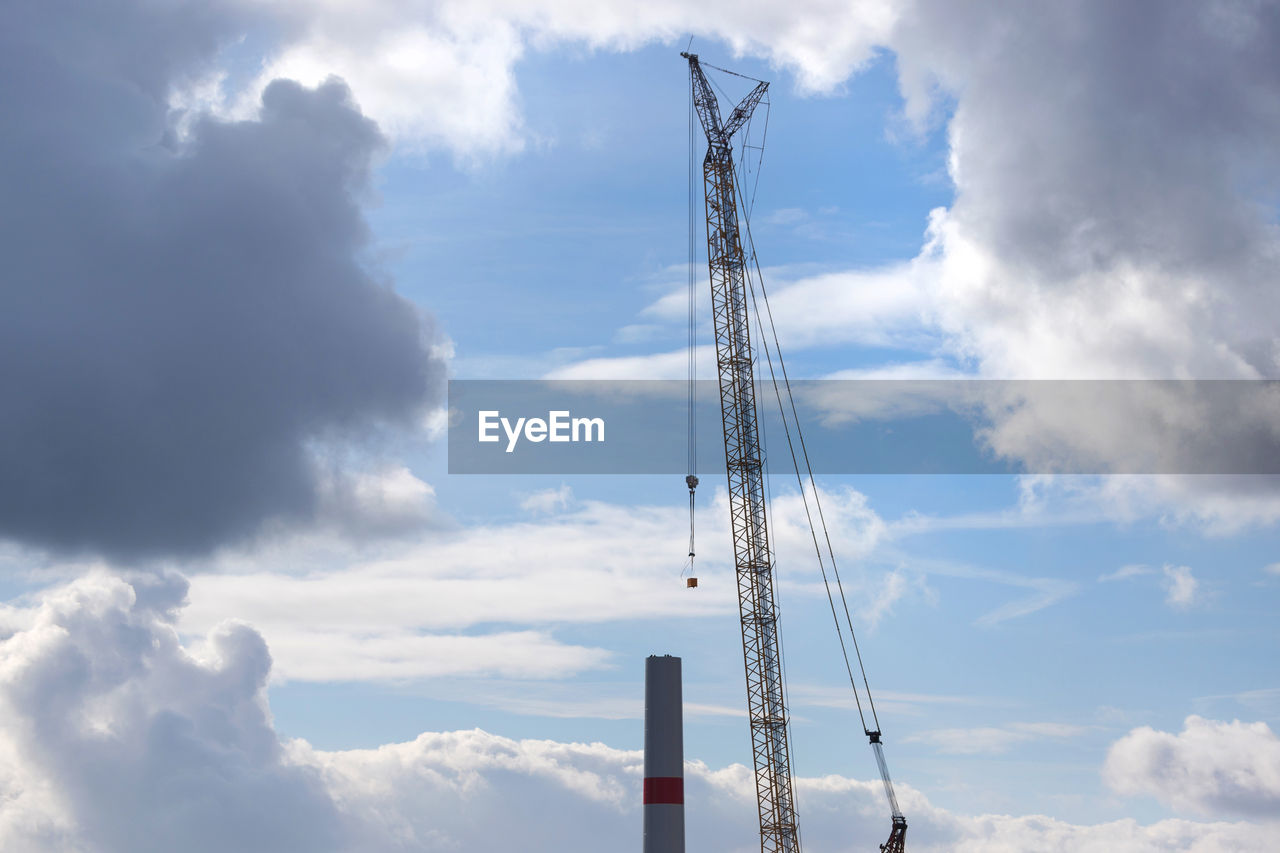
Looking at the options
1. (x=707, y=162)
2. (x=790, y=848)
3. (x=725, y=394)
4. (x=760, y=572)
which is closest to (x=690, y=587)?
(x=760, y=572)

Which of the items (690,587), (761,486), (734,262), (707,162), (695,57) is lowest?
(690,587)

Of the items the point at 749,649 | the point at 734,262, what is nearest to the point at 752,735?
the point at 749,649

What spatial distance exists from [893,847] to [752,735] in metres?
19.5

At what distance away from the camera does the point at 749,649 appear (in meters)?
142

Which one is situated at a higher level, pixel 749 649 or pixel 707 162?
pixel 707 162

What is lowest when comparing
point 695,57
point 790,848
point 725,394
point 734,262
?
point 790,848

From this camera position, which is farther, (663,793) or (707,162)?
(707,162)

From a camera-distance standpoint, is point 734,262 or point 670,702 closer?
point 670,702

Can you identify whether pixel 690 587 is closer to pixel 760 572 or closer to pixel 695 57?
pixel 760 572

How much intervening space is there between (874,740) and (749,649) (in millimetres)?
17262

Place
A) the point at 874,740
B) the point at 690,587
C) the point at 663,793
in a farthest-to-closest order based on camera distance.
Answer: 1. the point at 874,740
2. the point at 690,587
3. the point at 663,793

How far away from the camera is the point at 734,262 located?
14575 cm

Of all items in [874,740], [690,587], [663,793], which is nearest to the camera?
[663,793]

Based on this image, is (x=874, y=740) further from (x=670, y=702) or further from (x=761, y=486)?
(x=670, y=702)
